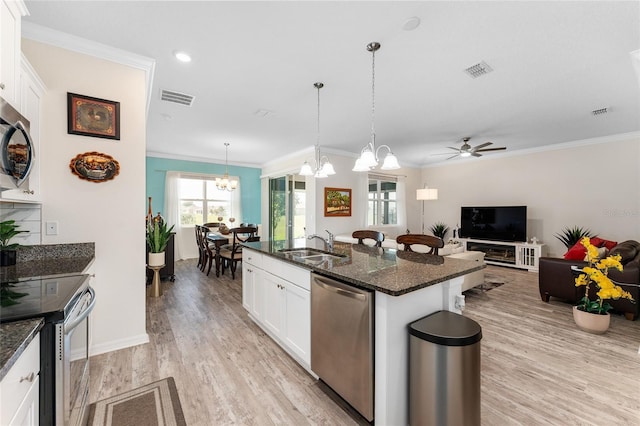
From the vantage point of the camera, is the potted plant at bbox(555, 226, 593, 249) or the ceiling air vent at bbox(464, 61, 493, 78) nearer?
the ceiling air vent at bbox(464, 61, 493, 78)

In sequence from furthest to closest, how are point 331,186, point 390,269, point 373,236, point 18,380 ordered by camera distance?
point 331,186 → point 373,236 → point 390,269 → point 18,380

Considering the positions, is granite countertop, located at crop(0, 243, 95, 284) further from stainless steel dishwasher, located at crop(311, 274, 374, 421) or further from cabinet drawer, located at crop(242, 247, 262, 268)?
stainless steel dishwasher, located at crop(311, 274, 374, 421)

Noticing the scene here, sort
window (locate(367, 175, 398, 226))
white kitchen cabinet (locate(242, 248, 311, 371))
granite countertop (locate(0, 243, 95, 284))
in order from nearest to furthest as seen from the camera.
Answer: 1. granite countertop (locate(0, 243, 95, 284))
2. white kitchen cabinet (locate(242, 248, 311, 371))
3. window (locate(367, 175, 398, 226))

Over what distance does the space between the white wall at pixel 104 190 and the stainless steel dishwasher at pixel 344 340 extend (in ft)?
6.09

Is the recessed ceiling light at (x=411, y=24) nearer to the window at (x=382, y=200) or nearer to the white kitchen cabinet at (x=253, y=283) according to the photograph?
the white kitchen cabinet at (x=253, y=283)

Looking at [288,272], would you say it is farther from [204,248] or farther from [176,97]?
[204,248]

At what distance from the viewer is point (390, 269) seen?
1.84 m

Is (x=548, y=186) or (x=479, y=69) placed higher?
(x=479, y=69)

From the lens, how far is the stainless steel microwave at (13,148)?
1.45 m

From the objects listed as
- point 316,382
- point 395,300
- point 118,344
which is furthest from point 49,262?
point 395,300

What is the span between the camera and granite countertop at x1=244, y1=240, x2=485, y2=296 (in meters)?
1.50

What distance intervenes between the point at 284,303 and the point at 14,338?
1.68m

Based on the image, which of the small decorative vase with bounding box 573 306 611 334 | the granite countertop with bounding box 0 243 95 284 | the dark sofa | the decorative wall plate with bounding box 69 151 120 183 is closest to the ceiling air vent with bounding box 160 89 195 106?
the decorative wall plate with bounding box 69 151 120 183

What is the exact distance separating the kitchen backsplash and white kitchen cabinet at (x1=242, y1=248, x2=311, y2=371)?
1.75 metres
